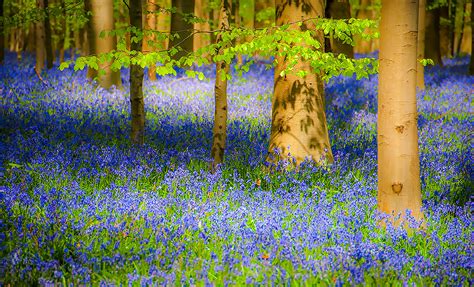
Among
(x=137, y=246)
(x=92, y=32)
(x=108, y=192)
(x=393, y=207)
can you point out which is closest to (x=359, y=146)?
(x=393, y=207)

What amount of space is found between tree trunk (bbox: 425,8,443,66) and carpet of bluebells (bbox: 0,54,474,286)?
12.7 metres

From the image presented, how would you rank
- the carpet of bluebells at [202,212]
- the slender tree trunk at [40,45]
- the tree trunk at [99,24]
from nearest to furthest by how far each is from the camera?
1. the carpet of bluebells at [202,212]
2. the tree trunk at [99,24]
3. the slender tree trunk at [40,45]

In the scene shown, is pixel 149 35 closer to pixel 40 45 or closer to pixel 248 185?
pixel 40 45

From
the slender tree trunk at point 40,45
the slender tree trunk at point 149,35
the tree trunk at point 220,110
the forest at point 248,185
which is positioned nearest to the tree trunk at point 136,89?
the forest at point 248,185

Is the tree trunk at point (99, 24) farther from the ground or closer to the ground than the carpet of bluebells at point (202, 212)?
farther from the ground

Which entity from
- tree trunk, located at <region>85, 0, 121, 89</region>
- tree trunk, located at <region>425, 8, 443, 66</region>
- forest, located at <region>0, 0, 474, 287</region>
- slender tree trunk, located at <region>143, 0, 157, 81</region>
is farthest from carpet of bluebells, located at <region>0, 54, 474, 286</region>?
tree trunk, located at <region>425, 8, 443, 66</region>

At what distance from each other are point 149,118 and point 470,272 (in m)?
7.75

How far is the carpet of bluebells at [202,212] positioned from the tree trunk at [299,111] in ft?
1.16

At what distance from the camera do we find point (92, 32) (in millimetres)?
13023

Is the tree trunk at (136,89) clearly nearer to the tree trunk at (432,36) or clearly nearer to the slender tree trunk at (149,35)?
the slender tree trunk at (149,35)

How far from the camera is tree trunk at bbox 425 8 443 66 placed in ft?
72.7

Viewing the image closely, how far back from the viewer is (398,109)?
5.19 metres

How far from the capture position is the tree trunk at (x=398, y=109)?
5.11 metres

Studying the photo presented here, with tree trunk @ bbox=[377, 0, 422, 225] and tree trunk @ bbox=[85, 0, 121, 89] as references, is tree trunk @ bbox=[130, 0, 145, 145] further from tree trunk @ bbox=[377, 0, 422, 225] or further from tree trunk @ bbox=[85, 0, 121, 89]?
tree trunk @ bbox=[85, 0, 121, 89]
